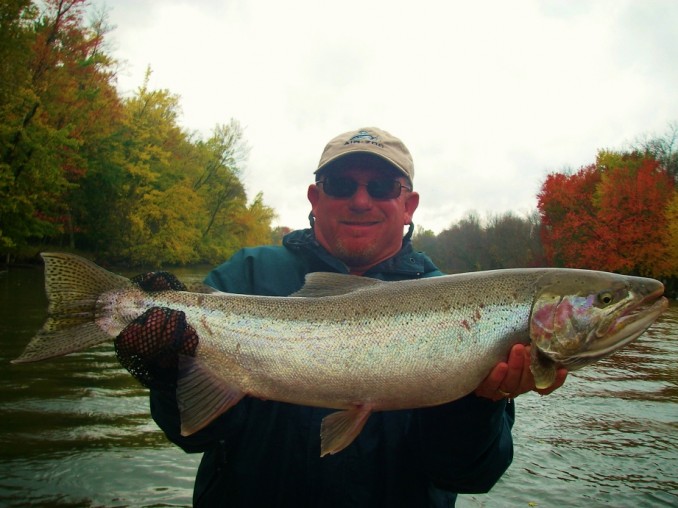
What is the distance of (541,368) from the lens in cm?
248

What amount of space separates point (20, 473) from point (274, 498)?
3049 mm

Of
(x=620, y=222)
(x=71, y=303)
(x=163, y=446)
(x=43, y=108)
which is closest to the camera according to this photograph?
(x=71, y=303)

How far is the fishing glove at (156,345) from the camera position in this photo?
252 centimetres

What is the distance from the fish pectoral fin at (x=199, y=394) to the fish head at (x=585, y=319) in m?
1.49

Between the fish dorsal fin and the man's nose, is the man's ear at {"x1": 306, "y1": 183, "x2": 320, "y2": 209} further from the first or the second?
the fish dorsal fin

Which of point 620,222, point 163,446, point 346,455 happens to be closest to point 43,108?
point 163,446

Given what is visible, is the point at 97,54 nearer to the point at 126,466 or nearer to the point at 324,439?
the point at 126,466

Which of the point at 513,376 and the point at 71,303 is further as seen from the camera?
the point at 71,303

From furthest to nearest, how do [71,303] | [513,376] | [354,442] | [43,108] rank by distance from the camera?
[43,108], [354,442], [71,303], [513,376]

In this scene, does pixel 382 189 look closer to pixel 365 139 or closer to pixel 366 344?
pixel 365 139

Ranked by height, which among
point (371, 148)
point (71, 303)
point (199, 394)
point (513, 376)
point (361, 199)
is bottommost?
point (199, 394)

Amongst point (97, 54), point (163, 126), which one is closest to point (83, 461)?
point (97, 54)

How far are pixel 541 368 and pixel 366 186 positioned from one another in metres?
1.60

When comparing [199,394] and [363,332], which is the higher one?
[363,332]
